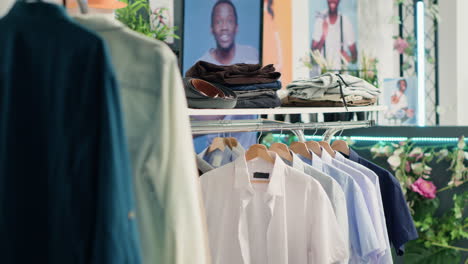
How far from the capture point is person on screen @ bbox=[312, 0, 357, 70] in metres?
5.58

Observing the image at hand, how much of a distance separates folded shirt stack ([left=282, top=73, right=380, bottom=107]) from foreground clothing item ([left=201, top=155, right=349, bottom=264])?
582 mm

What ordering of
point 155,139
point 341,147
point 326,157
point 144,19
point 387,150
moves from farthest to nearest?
point 144,19
point 387,150
point 341,147
point 326,157
point 155,139

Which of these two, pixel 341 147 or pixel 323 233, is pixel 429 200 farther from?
pixel 323 233

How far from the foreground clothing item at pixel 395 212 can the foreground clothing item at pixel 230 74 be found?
2.26 ft

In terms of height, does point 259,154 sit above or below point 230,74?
below

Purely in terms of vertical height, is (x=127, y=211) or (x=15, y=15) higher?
(x=15, y=15)

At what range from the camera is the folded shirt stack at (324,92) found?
2537 mm

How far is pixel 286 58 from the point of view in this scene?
509cm

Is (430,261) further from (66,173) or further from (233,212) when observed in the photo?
(66,173)

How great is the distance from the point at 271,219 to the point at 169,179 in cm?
94

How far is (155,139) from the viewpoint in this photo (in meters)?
1.09

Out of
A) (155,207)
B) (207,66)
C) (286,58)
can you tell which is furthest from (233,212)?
(286,58)

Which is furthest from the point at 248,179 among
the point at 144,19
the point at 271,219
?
the point at 144,19

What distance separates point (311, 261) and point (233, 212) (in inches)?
12.9
